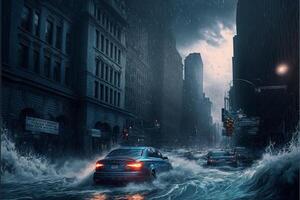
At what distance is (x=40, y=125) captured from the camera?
29328 millimetres

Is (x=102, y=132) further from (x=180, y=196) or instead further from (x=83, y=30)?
(x=180, y=196)

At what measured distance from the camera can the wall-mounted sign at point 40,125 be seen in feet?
89.0

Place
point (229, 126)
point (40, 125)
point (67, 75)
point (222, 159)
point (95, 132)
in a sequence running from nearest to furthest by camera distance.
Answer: point (222, 159)
point (40, 125)
point (229, 126)
point (67, 75)
point (95, 132)

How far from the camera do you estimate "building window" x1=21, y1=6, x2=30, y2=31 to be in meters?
29.4

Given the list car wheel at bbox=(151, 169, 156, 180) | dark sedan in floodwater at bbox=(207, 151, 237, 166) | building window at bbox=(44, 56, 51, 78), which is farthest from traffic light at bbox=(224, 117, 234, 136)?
car wheel at bbox=(151, 169, 156, 180)

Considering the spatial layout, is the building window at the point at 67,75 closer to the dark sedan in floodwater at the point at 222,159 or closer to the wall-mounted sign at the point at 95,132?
the wall-mounted sign at the point at 95,132

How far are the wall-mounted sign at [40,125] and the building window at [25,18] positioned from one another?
23.5ft

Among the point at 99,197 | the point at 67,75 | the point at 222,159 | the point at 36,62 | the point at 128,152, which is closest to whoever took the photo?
the point at 99,197

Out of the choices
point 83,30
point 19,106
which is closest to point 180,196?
point 19,106

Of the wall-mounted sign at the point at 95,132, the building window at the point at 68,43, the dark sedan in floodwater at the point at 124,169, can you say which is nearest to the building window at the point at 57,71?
the building window at the point at 68,43

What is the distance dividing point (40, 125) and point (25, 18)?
826 cm

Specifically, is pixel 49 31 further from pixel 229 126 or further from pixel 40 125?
pixel 229 126

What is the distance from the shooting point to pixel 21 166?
71.5 feet

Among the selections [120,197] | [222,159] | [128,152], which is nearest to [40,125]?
[222,159]
